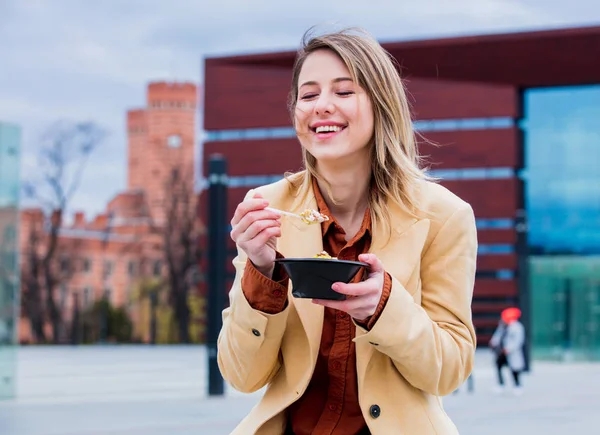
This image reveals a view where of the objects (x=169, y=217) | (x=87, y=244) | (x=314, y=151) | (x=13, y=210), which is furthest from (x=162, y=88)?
(x=314, y=151)

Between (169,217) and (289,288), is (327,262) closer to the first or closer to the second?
(289,288)

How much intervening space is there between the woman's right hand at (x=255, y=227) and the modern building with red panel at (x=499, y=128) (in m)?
39.5

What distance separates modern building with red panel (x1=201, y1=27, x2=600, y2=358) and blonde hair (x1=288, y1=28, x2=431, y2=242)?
3922cm

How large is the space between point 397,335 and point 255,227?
336 millimetres

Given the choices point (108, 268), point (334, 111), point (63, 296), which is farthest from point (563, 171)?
point (334, 111)

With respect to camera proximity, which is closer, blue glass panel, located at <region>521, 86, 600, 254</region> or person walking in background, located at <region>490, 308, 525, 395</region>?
person walking in background, located at <region>490, 308, 525, 395</region>

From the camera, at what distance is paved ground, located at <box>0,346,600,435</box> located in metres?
11.2

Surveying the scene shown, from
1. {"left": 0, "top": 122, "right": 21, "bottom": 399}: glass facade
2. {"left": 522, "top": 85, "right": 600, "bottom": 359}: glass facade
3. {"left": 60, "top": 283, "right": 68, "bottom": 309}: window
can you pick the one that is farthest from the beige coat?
{"left": 60, "top": 283, "right": 68, "bottom": 309}: window

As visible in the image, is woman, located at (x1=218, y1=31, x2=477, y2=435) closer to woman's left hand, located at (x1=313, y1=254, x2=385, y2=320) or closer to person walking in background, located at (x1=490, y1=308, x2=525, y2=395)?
woman's left hand, located at (x1=313, y1=254, x2=385, y2=320)

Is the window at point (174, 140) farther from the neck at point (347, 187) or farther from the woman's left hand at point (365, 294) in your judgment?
the woman's left hand at point (365, 294)

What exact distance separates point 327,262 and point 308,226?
373 millimetres

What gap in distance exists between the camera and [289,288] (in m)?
2.02

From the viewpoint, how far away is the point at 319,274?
1.72 meters

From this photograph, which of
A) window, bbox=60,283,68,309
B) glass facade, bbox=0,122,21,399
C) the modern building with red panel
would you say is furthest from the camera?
window, bbox=60,283,68,309
